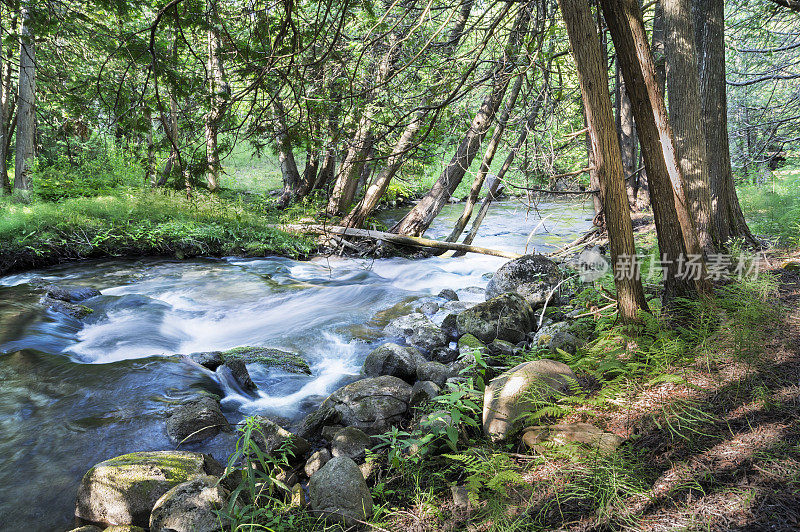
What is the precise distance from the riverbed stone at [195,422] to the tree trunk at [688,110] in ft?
17.8

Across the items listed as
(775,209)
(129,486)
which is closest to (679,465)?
(129,486)

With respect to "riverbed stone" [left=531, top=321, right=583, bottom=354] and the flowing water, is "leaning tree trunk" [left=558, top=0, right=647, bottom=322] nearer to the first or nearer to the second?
"riverbed stone" [left=531, top=321, right=583, bottom=354]

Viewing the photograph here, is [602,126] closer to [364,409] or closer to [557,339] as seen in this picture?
[557,339]

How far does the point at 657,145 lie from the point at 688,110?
2064mm

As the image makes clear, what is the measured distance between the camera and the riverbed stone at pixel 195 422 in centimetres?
404

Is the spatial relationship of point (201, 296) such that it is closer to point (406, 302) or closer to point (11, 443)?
→ point (406, 302)

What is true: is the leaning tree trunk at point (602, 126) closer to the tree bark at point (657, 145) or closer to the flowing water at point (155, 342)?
the tree bark at point (657, 145)

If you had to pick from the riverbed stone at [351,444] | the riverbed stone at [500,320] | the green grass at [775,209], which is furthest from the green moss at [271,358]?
the green grass at [775,209]

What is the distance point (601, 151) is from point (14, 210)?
1066 centimetres

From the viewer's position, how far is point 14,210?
29.8ft

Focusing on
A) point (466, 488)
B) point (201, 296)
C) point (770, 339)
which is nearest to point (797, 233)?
point (770, 339)

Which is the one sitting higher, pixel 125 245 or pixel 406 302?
pixel 125 245

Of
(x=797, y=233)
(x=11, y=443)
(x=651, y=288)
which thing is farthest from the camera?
(x=797, y=233)

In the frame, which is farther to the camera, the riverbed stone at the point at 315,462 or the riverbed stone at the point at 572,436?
the riverbed stone at the point at 315,462
